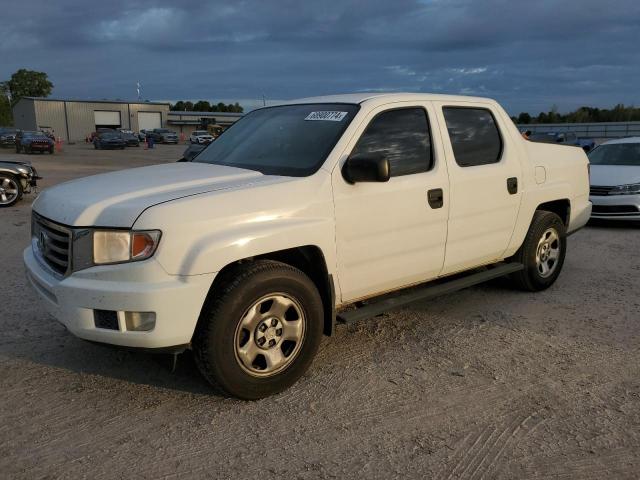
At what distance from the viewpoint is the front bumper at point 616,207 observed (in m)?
9.14

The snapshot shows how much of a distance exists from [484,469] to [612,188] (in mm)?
7904

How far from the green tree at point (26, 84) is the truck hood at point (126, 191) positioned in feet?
433

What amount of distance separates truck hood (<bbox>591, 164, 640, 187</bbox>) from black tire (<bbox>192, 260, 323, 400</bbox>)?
301 inches

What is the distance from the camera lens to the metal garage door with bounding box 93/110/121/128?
74.2 meters

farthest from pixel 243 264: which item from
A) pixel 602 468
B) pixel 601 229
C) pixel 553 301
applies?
pixel 601 229

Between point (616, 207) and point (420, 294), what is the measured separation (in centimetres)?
644

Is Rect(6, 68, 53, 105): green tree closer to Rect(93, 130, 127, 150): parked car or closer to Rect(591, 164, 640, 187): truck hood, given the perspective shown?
Rect(93, 130, 127, 150): parked car

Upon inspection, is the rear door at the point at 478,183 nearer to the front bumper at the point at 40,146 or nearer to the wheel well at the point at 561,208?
the wheel well at the point at 561,208

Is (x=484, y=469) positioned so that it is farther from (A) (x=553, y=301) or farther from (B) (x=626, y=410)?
(A) (x=553, y=301)

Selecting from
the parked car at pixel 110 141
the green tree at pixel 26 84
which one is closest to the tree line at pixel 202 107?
the green tree at pixel 26 84

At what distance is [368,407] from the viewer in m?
3.42

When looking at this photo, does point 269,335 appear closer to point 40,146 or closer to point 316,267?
point 316,267

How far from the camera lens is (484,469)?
9.22 ft

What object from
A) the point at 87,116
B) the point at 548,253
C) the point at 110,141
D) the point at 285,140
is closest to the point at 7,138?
the point at 110,141
